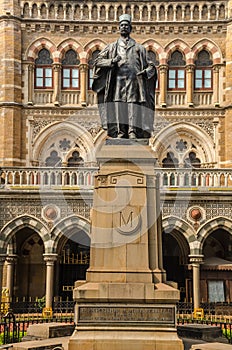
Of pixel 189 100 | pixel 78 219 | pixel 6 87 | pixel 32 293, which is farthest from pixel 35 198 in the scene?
pixel 189 100

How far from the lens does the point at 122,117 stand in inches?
468

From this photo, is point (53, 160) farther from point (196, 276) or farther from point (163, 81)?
point (196, 276)

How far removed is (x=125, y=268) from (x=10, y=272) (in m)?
18.8

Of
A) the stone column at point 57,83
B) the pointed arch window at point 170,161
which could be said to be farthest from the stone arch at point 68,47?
the pointed arch window at point 170,161

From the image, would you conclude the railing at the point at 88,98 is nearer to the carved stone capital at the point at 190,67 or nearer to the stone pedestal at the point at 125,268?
the carved stone capital at the point at 190,67

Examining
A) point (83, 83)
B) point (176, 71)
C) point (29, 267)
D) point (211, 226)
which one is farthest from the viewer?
point (176, 71)

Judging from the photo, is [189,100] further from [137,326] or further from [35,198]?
[137,326]

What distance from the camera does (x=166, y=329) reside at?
10.5 meters

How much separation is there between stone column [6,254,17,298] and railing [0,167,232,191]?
158 inches

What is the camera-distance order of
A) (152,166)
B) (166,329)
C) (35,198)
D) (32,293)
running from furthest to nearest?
1. (32,293)
2. (35,198)
3. (152,166)
4. (166,329)

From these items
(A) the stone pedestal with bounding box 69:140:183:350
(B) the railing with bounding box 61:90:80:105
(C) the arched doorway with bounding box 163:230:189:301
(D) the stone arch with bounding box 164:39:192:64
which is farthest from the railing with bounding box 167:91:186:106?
(A) the stone pedestal with bounding box 69:140:183:350

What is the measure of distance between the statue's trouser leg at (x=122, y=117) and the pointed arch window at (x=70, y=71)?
22.4m

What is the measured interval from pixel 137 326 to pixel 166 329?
0.48m

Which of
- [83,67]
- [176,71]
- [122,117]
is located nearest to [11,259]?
[83,67]
